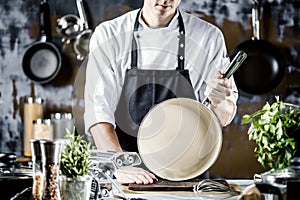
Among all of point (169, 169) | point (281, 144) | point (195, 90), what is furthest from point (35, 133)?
point (281, 144)

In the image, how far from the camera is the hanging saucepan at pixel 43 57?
3.45 metres

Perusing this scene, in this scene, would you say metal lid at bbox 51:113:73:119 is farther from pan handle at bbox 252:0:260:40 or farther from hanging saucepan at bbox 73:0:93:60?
pan handle at bbox 252:0:260:40

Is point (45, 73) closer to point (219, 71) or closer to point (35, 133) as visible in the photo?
point (35, 133)

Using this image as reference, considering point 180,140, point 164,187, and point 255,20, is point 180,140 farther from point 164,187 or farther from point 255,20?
point 255,20

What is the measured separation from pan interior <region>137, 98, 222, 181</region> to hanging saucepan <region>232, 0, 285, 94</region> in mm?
848

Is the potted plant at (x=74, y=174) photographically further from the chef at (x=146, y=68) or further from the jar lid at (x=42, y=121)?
the jar lid at (x=42, y=121)

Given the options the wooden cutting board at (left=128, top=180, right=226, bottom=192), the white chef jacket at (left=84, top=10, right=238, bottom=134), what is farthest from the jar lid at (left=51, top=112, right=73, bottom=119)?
the wooden cutting board at (left=128, top=180, right=226, bottom=192)

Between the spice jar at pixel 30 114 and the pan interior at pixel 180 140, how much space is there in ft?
2.67

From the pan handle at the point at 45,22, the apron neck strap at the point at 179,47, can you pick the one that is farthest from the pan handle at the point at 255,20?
the pan handle at the point at 45,22

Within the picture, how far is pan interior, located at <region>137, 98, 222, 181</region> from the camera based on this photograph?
244 cm

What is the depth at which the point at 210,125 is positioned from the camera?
8.17ft

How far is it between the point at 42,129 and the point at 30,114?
13 cm

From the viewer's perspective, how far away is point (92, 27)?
3.45 m

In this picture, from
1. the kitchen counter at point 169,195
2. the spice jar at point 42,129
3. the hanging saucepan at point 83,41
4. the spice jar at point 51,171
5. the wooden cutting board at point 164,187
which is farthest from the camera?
the hanging saucepan at point 83,41
